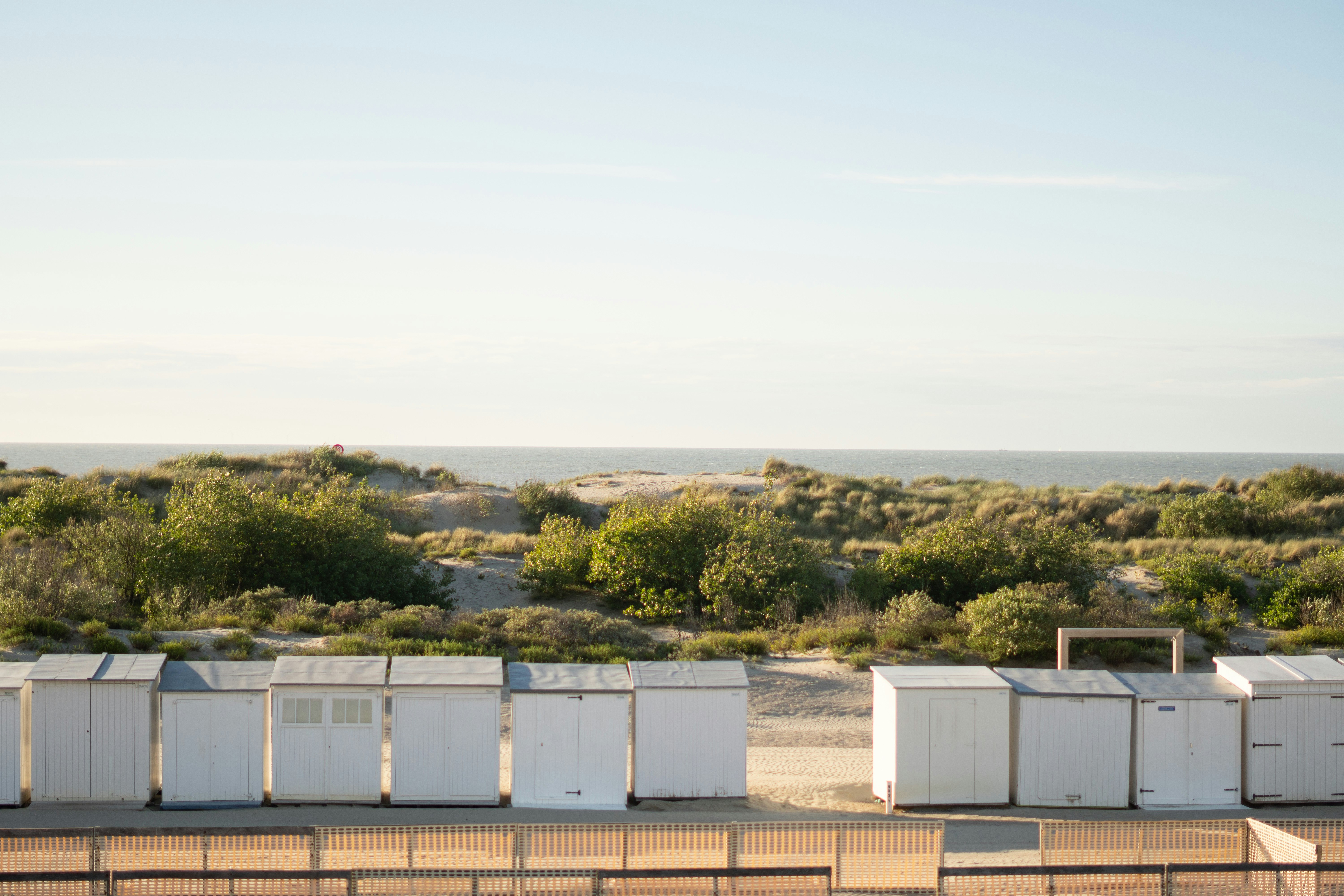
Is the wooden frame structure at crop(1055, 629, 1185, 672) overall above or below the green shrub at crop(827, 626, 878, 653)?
above

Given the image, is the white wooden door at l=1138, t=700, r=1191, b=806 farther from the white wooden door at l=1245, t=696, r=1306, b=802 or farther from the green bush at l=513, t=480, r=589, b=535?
the green bush at l=513, t=480, r=589, b=535

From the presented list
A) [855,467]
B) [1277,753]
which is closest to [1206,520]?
[1277,753]

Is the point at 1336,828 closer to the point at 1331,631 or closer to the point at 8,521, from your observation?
the point at 1331,631

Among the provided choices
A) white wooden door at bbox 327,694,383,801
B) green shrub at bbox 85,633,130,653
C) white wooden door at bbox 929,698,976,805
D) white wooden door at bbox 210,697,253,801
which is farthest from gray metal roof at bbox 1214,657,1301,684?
green shrub at bbox 85,633,130,653

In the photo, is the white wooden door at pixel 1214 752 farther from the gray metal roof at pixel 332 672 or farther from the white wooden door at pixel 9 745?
the white wooden door at pixel 9 745

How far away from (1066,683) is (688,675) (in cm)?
460

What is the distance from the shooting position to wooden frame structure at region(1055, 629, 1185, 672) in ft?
47.3

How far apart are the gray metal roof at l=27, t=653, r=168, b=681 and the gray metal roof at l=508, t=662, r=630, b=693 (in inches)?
160

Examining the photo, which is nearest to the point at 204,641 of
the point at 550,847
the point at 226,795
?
the point at 226,795

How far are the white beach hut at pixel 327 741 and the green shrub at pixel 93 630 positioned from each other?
8016 mm

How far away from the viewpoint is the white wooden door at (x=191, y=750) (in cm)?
1204

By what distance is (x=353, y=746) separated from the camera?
12.2 meters

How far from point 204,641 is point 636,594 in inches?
389

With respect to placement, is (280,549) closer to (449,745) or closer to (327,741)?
(327,741)
